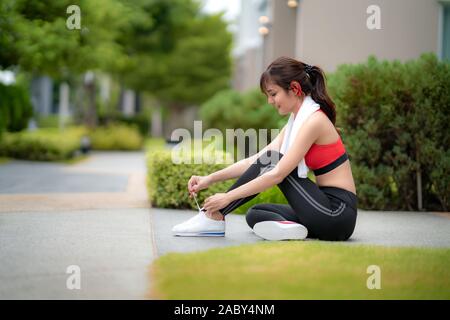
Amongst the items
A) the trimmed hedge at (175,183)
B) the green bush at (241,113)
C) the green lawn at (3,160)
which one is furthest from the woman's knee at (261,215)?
the green lawn at (3,160)

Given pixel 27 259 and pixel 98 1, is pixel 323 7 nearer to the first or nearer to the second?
pixel 98 1

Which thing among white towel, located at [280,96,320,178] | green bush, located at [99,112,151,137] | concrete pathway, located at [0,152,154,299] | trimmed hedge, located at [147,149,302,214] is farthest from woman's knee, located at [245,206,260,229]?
green bush, located at [99,112,151,137]

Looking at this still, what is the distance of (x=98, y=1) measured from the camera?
1430 centimetres

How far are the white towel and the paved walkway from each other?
81 centimetres

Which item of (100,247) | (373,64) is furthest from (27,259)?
(373,64)

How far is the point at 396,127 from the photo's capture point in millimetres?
8156

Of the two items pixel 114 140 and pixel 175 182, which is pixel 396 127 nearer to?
pixel 175 182

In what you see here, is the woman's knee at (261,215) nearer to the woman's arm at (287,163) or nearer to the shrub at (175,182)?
the woman's arm at (287,163)

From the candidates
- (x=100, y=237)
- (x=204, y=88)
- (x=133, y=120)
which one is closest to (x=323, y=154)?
(x=100, y=237)

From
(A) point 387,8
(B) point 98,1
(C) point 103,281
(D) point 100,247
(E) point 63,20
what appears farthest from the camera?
(B) point 98,1

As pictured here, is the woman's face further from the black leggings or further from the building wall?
the building wall

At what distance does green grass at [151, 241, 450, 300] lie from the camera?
13.2 feet

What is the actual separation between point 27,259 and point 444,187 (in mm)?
5188

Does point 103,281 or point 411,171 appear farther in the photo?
point 411,171
